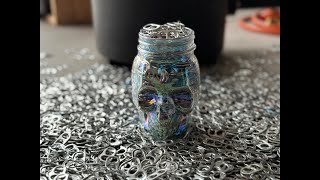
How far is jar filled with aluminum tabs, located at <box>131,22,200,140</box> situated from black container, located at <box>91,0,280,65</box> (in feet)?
1.64

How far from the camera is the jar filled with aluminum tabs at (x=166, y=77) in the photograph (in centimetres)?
116

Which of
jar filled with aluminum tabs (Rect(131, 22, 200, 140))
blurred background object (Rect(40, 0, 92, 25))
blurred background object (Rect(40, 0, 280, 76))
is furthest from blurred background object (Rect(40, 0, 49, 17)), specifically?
jar filled with aluminum tabs (Rect(131, 22, 200, 140))

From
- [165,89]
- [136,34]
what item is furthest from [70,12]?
[165,89]

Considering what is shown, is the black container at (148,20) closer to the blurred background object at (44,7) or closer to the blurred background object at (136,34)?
the blurred background object at (136,34)

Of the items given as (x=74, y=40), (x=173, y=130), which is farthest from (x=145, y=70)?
(x=74, y=40)

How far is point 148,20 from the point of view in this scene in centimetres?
174

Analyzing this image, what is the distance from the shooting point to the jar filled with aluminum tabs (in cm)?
116

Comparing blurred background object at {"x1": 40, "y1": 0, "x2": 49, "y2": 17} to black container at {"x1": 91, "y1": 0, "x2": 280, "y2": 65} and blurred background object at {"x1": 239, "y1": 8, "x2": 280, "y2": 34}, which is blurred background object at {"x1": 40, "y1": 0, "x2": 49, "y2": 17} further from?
blurred background object at {"x1": 239, "y1": 8, "x2": 280, "y2": 34}

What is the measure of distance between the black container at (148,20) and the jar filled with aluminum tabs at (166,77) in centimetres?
50

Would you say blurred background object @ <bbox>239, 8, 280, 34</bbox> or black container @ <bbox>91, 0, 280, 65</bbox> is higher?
black container @ <bbox>91, 0, 280, 65</bbox>

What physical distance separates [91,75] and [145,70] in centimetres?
67

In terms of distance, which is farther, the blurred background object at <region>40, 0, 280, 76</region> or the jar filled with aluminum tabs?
the blurred background object at <region>40, 0, 280, 76</region>

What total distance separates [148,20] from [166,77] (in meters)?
0.63

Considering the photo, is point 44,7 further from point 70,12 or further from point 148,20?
point 148,20
